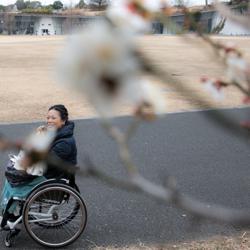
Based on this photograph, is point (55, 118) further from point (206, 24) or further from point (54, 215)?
point (206, 24)

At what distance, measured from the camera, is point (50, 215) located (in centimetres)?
404

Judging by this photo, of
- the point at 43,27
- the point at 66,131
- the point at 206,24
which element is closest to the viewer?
the point at 206,24

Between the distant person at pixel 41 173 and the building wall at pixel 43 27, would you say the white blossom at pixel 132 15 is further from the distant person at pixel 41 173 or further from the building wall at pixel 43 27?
the building wall at pixel 43 27

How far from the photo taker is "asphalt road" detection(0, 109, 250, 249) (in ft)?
13.1

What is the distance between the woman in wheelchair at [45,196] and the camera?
12.6 feet

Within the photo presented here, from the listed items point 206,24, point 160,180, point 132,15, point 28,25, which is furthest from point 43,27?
point 132,15

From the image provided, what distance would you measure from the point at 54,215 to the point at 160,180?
0.93 meters

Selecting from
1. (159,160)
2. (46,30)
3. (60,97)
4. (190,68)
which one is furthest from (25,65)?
(46,30)

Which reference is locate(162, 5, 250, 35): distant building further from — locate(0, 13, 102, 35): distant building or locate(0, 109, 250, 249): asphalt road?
locate(0, 13, 102, 35): distant building

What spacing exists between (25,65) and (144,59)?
21571 millimetres

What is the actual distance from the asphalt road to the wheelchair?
9 centimetres

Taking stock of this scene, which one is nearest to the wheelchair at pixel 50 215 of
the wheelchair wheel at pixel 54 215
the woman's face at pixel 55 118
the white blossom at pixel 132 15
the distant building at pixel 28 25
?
the wheelchair wheel at pixel 54 215

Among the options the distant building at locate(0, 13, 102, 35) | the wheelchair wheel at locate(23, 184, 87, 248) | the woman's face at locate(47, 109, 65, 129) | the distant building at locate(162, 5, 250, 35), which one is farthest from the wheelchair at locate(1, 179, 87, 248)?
the distant building at locate(0, 13, 102, 35)

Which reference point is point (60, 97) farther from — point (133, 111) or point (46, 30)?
point (46, 30)
